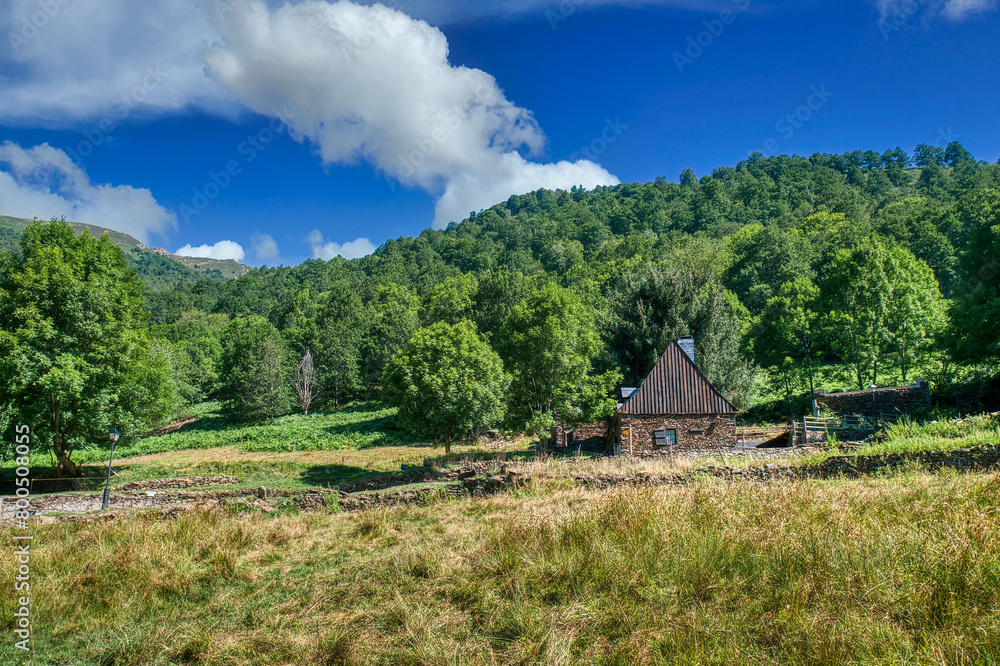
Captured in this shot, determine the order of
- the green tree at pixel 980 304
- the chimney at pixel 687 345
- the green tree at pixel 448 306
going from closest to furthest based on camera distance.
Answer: the green tree at pixel 980 304, the chimney at pixel 687 345, the green tree at pixel 448 306

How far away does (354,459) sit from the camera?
32562 millimetres

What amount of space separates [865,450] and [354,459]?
28036 millimetres

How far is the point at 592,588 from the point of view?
19.9ft

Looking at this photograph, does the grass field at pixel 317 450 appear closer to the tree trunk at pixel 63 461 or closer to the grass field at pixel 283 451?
the grass field at pixel 283 451

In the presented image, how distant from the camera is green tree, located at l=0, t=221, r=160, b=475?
62.1 ft

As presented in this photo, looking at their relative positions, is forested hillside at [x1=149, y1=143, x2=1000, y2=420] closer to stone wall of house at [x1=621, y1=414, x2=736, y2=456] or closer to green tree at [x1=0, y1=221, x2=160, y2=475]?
stone wall of house at [x1=621, y1=414, x2=736, y2=456]

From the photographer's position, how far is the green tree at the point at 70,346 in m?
18.9

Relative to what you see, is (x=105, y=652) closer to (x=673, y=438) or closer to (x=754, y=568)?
(x=754, y=568)

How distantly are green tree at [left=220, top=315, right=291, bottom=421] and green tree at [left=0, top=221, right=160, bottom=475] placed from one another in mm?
39361

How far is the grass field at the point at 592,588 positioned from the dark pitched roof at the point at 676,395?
14375 mm

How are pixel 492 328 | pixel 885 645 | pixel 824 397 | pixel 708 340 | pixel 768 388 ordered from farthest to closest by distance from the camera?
pixel 492 328 < pixel 768 388 < pixel 708 340 < pixel 824 397 < pixel 885 645

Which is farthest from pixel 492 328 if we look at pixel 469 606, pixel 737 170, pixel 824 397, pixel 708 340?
pixel 737 170

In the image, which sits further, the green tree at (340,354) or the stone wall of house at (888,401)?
the green tree at (340,354)

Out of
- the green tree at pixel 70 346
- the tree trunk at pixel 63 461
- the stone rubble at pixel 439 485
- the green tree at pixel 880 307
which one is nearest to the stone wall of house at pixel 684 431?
the stone rubble at pixel 439 485
